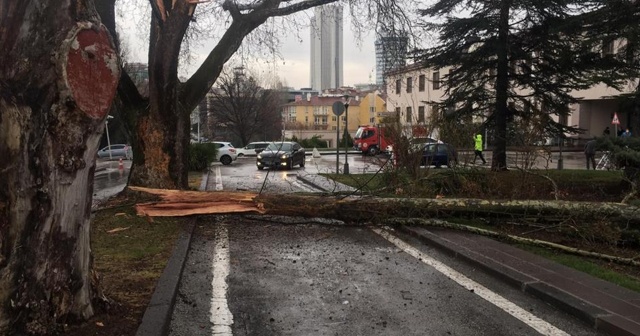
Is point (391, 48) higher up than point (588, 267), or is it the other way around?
point (391, 48)

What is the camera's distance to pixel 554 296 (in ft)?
16.2

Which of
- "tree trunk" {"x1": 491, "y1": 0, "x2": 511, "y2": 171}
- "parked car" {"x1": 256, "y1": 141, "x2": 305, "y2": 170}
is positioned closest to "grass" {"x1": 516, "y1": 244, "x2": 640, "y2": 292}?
"tree trunk" {"x1": 491, "y1": 0, "x2": 511, "y2": 171}

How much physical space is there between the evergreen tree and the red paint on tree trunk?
12699 mm

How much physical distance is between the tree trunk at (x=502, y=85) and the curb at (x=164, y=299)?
11.1 m

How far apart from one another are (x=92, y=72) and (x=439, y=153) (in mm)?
9669

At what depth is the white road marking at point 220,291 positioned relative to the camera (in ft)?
14.3

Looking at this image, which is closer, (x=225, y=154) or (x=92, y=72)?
(x=92, y=72)

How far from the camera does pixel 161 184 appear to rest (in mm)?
10641

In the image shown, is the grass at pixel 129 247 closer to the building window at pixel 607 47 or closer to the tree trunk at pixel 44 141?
the tree trunk at pixel 44 141

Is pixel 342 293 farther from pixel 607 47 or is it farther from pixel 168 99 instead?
pixel 607 47

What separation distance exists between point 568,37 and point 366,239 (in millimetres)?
10024

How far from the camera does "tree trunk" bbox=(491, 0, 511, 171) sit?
15297 mm

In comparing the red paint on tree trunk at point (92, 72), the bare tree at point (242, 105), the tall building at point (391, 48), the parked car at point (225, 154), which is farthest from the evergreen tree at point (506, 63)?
the bare tree at point (242, 105)

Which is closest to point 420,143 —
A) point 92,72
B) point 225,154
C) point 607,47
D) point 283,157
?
point 607,47
